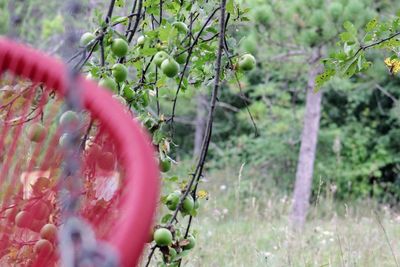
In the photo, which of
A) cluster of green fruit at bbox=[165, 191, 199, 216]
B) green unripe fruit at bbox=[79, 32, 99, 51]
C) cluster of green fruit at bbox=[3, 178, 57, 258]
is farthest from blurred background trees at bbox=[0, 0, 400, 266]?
cluster of green fruit at bbox=[3, 178, 57, 258]

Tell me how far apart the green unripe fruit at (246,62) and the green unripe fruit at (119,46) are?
0.24 m

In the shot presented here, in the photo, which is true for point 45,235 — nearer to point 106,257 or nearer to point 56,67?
point 56,67

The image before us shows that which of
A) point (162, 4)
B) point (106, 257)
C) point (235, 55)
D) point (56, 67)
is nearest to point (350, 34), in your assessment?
point (235, 55)

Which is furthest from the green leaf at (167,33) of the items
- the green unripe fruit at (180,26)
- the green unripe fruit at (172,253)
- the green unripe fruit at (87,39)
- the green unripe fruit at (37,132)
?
the green unripe fruit at (172,253)

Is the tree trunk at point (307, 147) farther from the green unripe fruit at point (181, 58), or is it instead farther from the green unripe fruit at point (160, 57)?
the green unripe fruit at point (160, 57)

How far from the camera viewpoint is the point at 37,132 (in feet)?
3.45

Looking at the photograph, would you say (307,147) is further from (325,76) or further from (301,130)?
(325,76)

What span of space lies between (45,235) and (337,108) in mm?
7849

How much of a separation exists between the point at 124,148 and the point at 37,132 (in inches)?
22.9

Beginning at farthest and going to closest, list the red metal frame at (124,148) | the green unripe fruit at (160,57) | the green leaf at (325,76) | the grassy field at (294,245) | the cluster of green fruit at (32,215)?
1. the grassy field at (294,245)
2. the green leaf at (325,76)
3. the green unripe fruit at (160,57)
4. the cluster of green fruit at (32,215)
5. the red metal frame at (124,148)

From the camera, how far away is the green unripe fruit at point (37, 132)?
1053 millimetres

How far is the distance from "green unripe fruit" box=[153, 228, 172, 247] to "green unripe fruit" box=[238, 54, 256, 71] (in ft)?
1.31

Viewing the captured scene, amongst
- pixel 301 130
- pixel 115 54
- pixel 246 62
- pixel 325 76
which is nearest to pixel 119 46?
pixel 115 54

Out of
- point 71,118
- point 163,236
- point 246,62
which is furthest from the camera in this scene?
point 246,62
